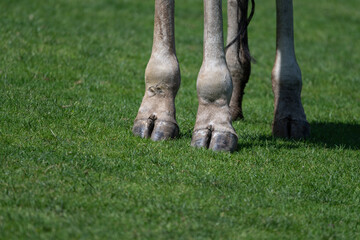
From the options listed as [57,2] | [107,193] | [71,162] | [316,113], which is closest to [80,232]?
[107,193]

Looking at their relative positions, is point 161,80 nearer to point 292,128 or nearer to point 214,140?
point 214,140

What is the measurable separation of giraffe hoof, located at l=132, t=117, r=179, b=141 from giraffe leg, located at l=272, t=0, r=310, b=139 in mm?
1091

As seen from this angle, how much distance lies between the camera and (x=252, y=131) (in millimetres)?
5773

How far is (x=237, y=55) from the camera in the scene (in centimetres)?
617

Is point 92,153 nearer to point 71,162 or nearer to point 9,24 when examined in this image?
point 71,162

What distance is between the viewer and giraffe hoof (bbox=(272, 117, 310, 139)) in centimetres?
551

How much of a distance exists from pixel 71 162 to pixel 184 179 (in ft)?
2.56

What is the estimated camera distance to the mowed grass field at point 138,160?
3.32 m

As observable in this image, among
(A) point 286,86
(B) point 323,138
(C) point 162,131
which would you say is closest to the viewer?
(C) point 162,131

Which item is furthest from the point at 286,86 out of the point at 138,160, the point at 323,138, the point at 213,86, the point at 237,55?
the point at 138,160

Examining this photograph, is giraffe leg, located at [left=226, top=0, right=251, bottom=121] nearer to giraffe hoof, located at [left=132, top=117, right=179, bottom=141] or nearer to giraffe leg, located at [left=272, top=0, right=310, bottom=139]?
giraffe leg, located at [left=272, top=0, right=310, bottom=139]

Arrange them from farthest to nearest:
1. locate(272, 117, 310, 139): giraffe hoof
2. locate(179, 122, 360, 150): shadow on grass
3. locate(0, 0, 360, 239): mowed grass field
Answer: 1. locate(272, 117, 310, 139): giraffe hoof
2. locate(179, 122, 360, 150): shadow on grass
3. locate(0, 0, 360, 239): mowed grass field

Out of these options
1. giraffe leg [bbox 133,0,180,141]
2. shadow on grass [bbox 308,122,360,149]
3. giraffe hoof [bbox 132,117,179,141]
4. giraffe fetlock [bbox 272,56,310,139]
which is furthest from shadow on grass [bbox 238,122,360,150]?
giraffe leg [bbox 133,0,180,141]

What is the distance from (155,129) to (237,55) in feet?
5.32
